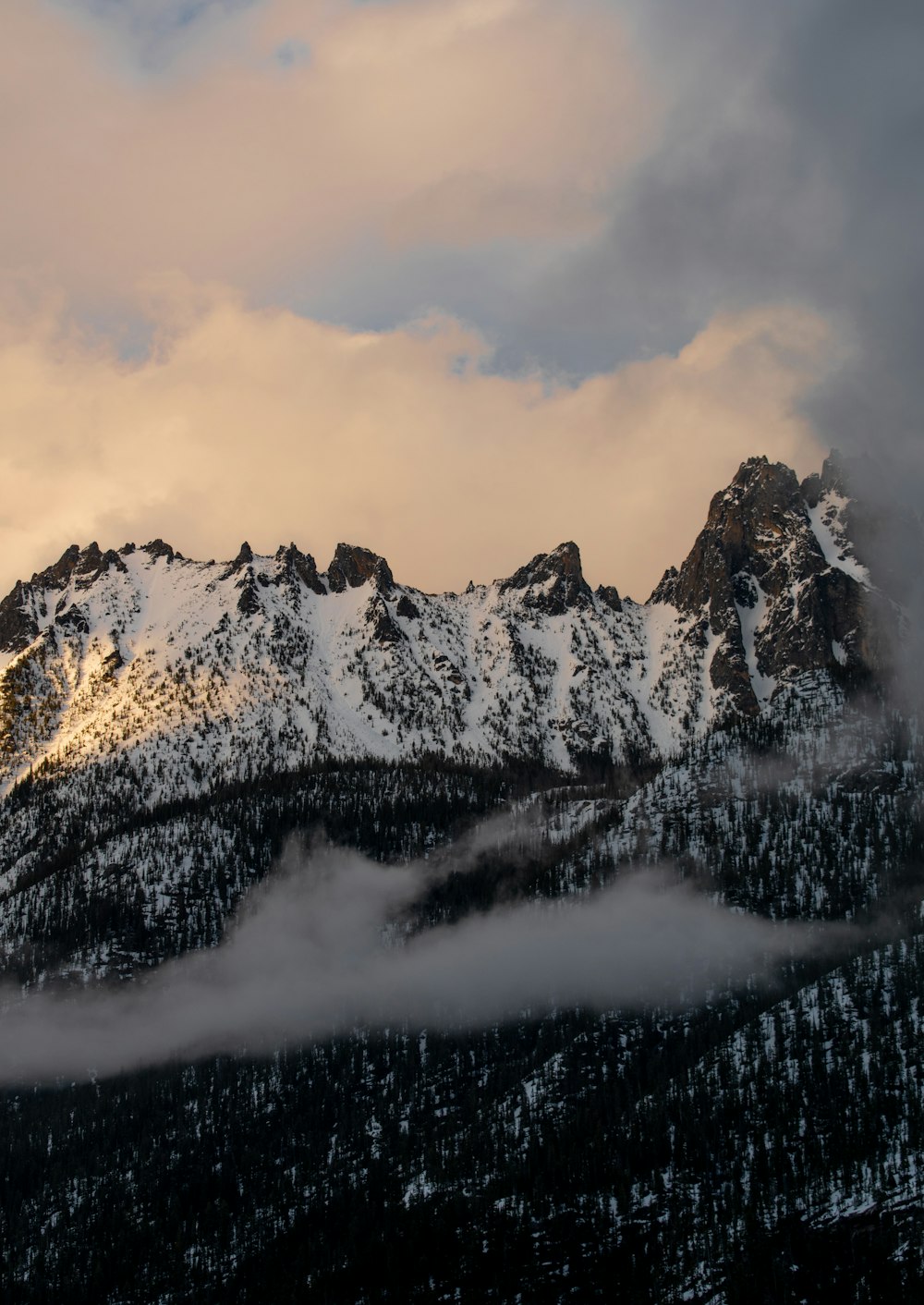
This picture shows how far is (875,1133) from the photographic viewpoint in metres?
193

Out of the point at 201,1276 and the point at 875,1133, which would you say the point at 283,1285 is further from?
the point at 875,1133

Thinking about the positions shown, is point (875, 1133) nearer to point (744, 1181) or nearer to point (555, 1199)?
point (744, 1181)

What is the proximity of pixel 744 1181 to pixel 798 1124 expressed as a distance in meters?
13.1

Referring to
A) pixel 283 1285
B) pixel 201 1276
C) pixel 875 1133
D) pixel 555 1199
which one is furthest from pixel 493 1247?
pixel 875 1133

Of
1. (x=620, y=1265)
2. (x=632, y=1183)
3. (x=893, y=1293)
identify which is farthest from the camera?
(x=632, y=1183)

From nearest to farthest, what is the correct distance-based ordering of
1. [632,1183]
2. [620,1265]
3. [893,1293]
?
[893,1293], [620,1265], [632,1183]

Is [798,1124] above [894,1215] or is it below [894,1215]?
above

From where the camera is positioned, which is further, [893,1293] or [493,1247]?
[493,1247]

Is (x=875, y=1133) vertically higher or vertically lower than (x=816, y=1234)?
higher

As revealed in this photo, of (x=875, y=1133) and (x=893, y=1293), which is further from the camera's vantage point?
(x=875, y=1133)

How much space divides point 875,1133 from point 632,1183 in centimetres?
3474

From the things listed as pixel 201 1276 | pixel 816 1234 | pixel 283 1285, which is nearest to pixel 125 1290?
pixel 201 1276

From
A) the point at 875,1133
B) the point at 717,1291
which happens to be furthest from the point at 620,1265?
the point at 875,1133

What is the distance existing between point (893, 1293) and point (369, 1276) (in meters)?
70.0
